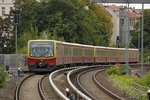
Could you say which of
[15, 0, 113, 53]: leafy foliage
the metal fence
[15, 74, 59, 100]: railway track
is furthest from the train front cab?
[15, 0, 113, 53]: leafy foliage

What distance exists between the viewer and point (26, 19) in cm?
9106

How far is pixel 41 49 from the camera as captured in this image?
43688mm

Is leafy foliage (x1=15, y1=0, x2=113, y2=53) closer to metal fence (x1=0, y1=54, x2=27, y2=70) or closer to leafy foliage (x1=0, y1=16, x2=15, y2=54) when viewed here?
leafy foliage (x1=0, y1=16, x2=15, y2=54)

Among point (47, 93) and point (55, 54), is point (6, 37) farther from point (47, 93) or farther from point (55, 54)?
point (47, 93)

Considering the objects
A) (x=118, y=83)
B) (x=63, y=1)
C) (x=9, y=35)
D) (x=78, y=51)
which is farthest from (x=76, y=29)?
(x=118, y=83)

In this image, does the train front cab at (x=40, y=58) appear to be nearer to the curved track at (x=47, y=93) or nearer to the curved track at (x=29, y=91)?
the curved track at (x=29, y=91)

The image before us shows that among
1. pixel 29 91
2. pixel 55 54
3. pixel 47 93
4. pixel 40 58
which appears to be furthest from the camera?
pixel 55 54

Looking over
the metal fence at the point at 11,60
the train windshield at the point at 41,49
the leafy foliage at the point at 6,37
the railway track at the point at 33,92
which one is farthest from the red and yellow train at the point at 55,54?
the leafy foliage at the point at 6,37

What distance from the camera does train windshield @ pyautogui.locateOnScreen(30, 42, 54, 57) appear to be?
4369 centimetres

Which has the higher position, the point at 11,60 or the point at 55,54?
the point at 55,54

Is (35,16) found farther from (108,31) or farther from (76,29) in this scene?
(108,31)

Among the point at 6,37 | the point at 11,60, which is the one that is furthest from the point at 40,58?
the point at 6,37

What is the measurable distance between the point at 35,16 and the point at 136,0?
44946mm

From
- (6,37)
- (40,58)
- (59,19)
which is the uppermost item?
(59,19)
